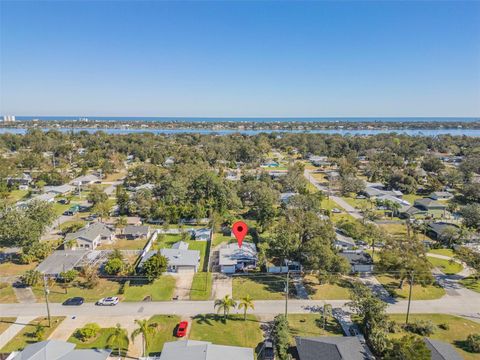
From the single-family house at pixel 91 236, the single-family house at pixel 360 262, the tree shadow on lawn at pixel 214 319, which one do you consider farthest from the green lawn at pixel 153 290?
the single-family house at pixel 360 262

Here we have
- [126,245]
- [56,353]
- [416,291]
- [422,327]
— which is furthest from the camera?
[126,245]

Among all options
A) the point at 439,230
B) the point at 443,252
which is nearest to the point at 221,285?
the point at 443,252

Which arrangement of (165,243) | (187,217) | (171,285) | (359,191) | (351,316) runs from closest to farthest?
1. (351,316)
2. (171,285)
3. (165,243)
4. (187,217)
5. (359,191)

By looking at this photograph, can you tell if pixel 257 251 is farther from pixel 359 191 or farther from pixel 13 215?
pixel 359 191

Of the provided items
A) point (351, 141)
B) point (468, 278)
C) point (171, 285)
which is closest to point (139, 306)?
point (171, 285)

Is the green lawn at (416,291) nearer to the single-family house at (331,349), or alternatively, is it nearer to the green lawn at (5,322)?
the single-family house at (331,349)

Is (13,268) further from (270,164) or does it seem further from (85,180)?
(270,164)
